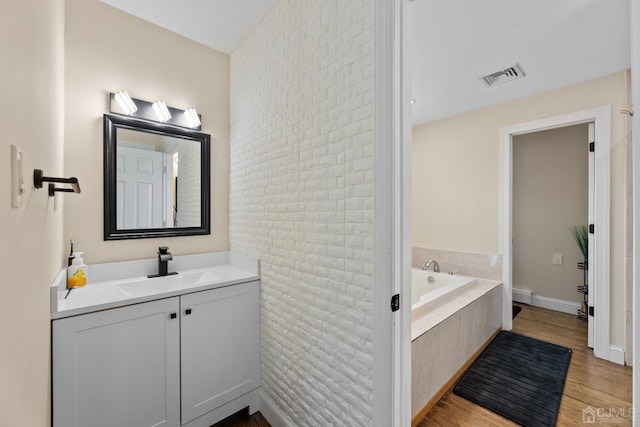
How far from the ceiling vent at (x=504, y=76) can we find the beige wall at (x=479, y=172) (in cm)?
54

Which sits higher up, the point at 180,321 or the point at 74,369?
the point at 180,321

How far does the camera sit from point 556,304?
3.46 metres

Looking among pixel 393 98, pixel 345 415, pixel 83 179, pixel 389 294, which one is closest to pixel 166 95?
pixel 83 179

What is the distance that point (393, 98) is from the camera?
1.07 meters

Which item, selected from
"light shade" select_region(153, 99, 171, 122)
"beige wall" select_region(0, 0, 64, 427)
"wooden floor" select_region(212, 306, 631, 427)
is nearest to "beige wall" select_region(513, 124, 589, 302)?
"wooden floor" select_region(212, 306, 631, 427)

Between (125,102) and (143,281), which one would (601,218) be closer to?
(143,281)

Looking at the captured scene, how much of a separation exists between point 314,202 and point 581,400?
2.28 m

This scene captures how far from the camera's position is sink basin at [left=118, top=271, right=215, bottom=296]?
5.32 feet

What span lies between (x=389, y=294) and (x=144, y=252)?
169 centimetres

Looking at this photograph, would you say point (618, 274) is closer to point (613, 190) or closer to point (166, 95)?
point (613, 190)

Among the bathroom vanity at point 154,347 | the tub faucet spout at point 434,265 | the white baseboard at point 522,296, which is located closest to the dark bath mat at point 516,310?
the white baseboard at point 522,296

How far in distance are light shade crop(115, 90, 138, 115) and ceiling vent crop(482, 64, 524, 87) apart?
2.79m

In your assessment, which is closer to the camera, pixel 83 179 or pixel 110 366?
pixel 110 366

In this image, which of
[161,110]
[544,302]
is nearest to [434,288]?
[544,302]
